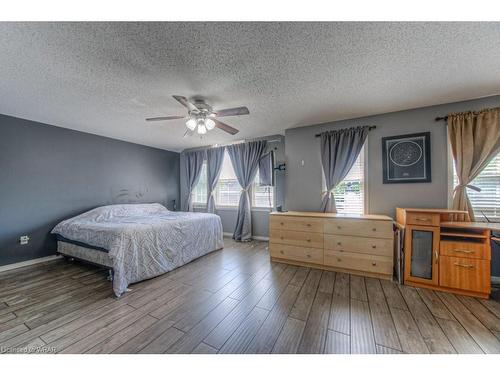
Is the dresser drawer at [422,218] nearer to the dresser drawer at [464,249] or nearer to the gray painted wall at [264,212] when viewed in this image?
the dresser drawer at [464,249]

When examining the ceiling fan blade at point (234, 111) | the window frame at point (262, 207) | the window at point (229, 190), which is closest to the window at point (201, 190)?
the window at point (229, 190)

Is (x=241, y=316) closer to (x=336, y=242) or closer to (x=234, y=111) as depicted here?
(x=336, y=242)

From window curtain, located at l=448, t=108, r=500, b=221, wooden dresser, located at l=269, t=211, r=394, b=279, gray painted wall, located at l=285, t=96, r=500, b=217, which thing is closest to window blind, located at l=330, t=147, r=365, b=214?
gray painted wall, located at l=285, t=96, r=500, b=217

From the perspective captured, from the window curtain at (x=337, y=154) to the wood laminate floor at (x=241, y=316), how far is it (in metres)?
1.35

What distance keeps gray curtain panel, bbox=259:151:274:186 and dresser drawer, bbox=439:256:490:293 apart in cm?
281

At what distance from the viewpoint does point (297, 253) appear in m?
2.89

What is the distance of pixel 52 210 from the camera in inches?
129

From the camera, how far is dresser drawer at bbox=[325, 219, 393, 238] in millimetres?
2403

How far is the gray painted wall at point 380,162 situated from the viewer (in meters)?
2.57

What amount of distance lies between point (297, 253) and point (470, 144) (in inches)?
105

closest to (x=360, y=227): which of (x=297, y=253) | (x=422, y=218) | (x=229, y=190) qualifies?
(x=422, y=218)

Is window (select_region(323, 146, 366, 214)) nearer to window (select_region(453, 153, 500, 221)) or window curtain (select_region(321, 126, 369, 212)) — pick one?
window curtain (select_region(321, 126, 369, 212))
